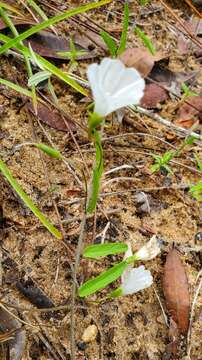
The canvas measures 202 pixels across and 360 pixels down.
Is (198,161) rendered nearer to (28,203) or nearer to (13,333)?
(28,203)

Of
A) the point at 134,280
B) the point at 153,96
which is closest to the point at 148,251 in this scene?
the point at 134,280

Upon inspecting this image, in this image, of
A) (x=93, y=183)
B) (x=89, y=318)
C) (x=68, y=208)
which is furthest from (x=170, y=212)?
(x=93, y=183)

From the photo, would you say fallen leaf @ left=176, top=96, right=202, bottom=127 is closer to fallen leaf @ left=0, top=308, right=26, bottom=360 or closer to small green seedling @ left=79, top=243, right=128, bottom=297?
small green seedling @ left=79, top=243, right=128, bottom=297

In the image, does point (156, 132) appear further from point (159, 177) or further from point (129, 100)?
point (129, 100)

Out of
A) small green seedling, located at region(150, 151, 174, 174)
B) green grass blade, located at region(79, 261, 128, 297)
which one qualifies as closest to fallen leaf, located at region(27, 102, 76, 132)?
small green seedling, located at region(150, 151, 174, 174)

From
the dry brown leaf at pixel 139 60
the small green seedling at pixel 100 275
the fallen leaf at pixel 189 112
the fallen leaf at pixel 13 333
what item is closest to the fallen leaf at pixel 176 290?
the small green seedling at pixel 100 275
